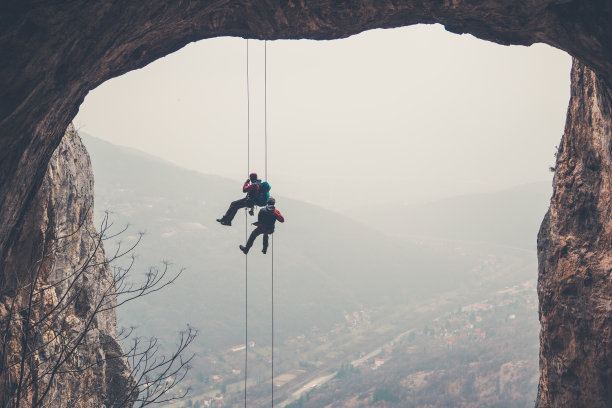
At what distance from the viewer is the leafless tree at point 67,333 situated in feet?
30.4

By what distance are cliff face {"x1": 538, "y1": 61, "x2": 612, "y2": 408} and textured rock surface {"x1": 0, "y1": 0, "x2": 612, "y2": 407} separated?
3 centimetres

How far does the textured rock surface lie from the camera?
8.05m

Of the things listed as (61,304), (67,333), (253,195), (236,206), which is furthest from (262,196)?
(67,333)

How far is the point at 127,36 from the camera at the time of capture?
10.2m

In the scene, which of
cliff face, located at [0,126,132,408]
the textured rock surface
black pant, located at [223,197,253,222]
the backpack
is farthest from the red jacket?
the textured rock surface

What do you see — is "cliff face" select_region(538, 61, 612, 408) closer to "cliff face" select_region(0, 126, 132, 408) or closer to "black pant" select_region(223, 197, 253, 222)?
"black pant" select_region(223, 197, 253, 222)

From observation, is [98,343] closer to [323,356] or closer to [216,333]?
[323,356]

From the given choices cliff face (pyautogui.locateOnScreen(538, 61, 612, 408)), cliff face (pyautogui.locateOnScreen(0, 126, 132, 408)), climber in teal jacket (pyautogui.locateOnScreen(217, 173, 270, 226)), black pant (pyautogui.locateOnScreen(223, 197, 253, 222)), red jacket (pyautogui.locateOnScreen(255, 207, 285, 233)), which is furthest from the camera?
red jacket (pyautogui.locateOnScreen(255, 207, 285, 233))

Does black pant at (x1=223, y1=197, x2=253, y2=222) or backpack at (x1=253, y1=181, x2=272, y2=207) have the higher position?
backpack at (x1=253, y1=181, x2=272, y2=207)

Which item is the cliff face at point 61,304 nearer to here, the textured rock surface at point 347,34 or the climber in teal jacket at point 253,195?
the textured rock surface at point 347,34

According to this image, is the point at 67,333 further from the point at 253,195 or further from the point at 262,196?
the point at 262,196

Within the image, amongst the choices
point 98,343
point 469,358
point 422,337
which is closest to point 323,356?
point 422,337

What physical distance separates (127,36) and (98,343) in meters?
10.9

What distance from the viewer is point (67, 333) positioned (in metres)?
13.5
